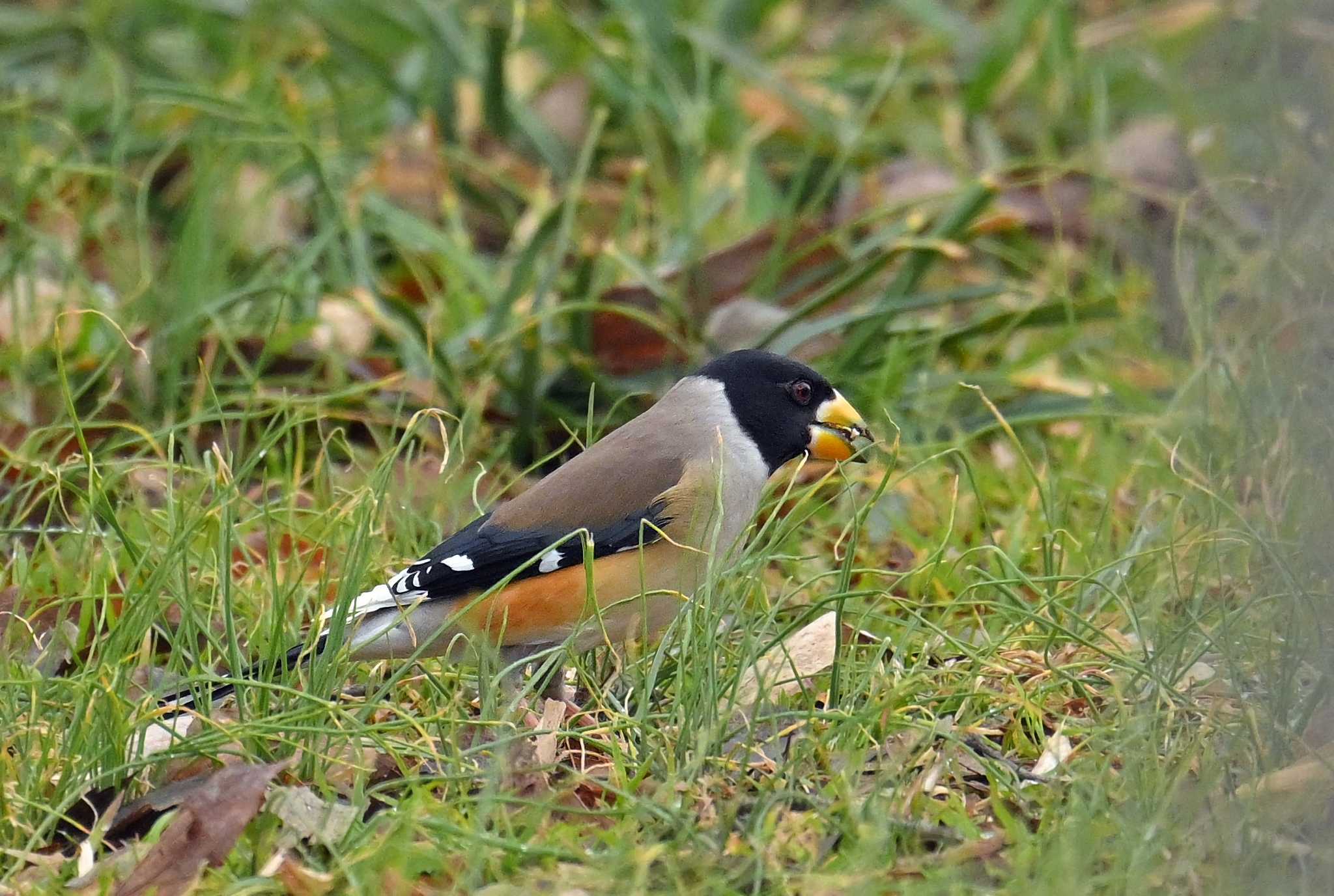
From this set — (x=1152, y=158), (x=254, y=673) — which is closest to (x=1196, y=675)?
(x=254, y=673)

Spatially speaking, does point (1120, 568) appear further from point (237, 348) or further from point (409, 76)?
point (409, 76)

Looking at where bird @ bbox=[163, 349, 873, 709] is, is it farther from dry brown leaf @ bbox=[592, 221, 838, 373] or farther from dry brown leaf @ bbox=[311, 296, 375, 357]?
dry brown leaf @ bbox=[311, 296, 375, 357]

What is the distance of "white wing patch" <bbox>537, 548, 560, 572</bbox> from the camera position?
11.5 feet

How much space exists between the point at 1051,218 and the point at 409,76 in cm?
252

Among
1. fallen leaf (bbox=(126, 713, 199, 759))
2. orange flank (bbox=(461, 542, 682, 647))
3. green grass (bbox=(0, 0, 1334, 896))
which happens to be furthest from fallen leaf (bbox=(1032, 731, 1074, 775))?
fallen leaf (bbox=(126, 713, 199, 759))

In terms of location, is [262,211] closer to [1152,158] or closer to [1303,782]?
[1152,158]

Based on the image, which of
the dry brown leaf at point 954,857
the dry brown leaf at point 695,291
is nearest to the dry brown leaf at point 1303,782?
A: the dry brown leaf at point 954,857

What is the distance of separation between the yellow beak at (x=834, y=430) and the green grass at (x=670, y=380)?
0.15m

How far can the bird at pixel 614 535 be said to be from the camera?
339 centimetres

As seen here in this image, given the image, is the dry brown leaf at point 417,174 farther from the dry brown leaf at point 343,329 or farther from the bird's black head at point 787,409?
the bird's black head at point 787,409

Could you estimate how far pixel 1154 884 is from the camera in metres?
2.48

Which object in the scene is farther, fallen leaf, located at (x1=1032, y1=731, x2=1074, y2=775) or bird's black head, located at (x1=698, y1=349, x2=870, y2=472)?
bird's black head, located at (x1=698, y1=349, x2=870, y2=472)

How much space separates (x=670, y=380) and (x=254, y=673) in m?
2.06

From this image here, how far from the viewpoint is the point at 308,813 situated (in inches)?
111
